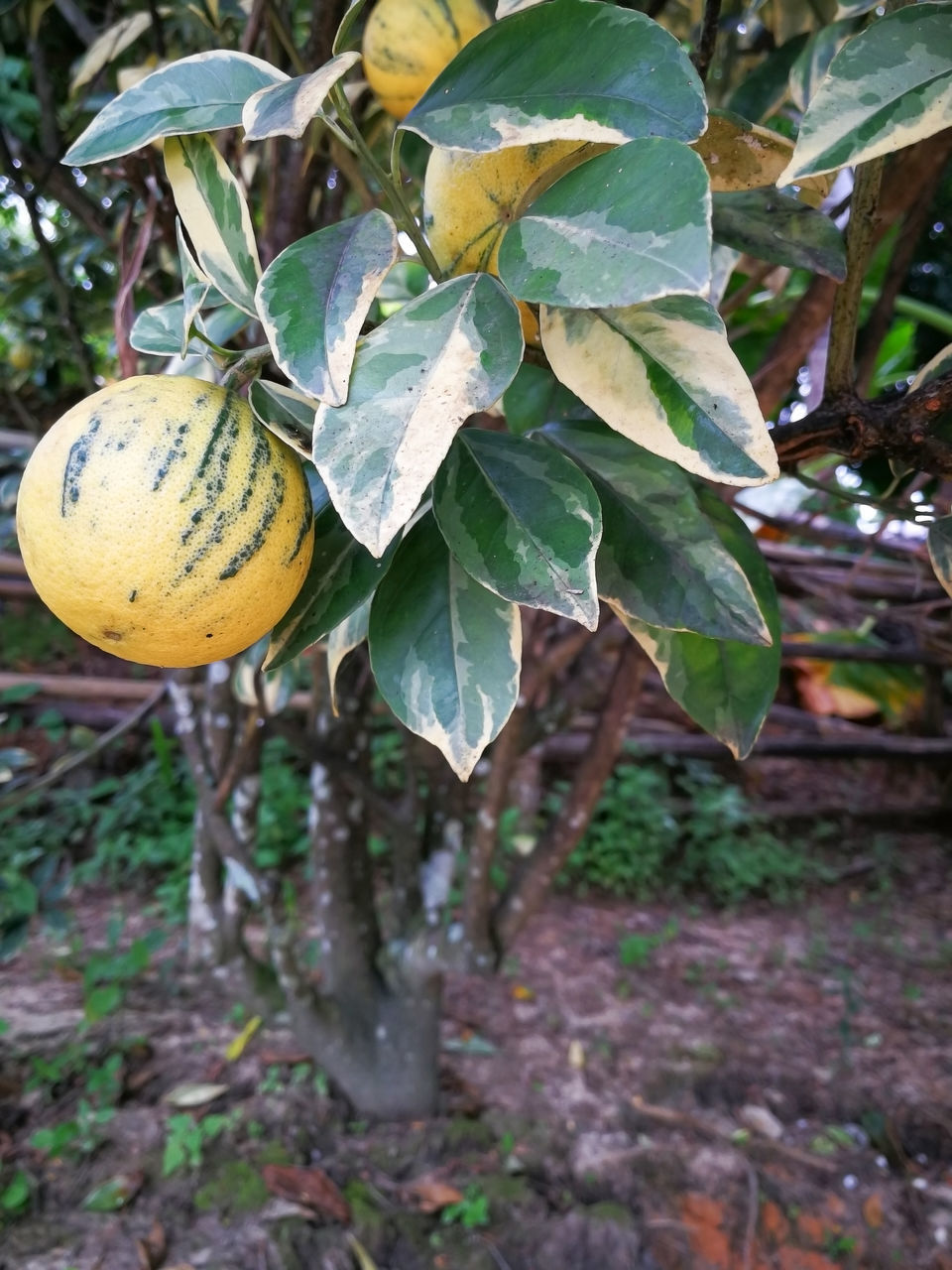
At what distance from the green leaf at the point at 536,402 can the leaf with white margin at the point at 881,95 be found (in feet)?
0.88

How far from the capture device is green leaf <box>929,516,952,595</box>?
0.45 metres

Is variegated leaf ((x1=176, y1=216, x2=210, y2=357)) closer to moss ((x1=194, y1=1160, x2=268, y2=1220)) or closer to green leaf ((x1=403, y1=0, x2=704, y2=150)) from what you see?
green leaf ((x1=403, y1=0, x2=704, y2=150))

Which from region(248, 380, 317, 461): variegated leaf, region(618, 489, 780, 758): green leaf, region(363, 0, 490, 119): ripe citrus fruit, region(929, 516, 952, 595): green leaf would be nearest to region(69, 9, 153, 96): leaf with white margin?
region(363, 0, 490, 119): ripe citrus fruit

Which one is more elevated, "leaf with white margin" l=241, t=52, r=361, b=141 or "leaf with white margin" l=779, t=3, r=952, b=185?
"leaf with white margin" l=241, t=52, r=361, b=141

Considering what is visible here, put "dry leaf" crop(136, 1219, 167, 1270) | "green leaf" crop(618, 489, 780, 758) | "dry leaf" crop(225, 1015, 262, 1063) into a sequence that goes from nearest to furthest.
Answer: "green leaf" crop(618, 489, 780, 758), "dry leaf" crop(136, 1219, 167, 1270), "dry leaf" crop(225, 1015, 262, 1063)

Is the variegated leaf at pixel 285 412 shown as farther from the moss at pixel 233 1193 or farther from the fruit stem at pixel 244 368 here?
the moss at pixel 233 1193

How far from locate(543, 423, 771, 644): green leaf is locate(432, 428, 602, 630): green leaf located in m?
0.08

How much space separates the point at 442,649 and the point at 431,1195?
101cm

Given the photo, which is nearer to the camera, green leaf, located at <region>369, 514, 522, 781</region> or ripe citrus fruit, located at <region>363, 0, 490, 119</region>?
green leaf, located at <region>369, 514, 522, 781</region>

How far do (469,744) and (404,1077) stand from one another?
1065mm

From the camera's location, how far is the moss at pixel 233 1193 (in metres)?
1.06

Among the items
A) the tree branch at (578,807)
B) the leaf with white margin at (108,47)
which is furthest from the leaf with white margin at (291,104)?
the tree branch at (578,807)

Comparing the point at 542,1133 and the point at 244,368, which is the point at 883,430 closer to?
the point at 244,368

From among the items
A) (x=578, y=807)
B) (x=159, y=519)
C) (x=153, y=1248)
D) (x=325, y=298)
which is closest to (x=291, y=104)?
(x=325, y=298)
